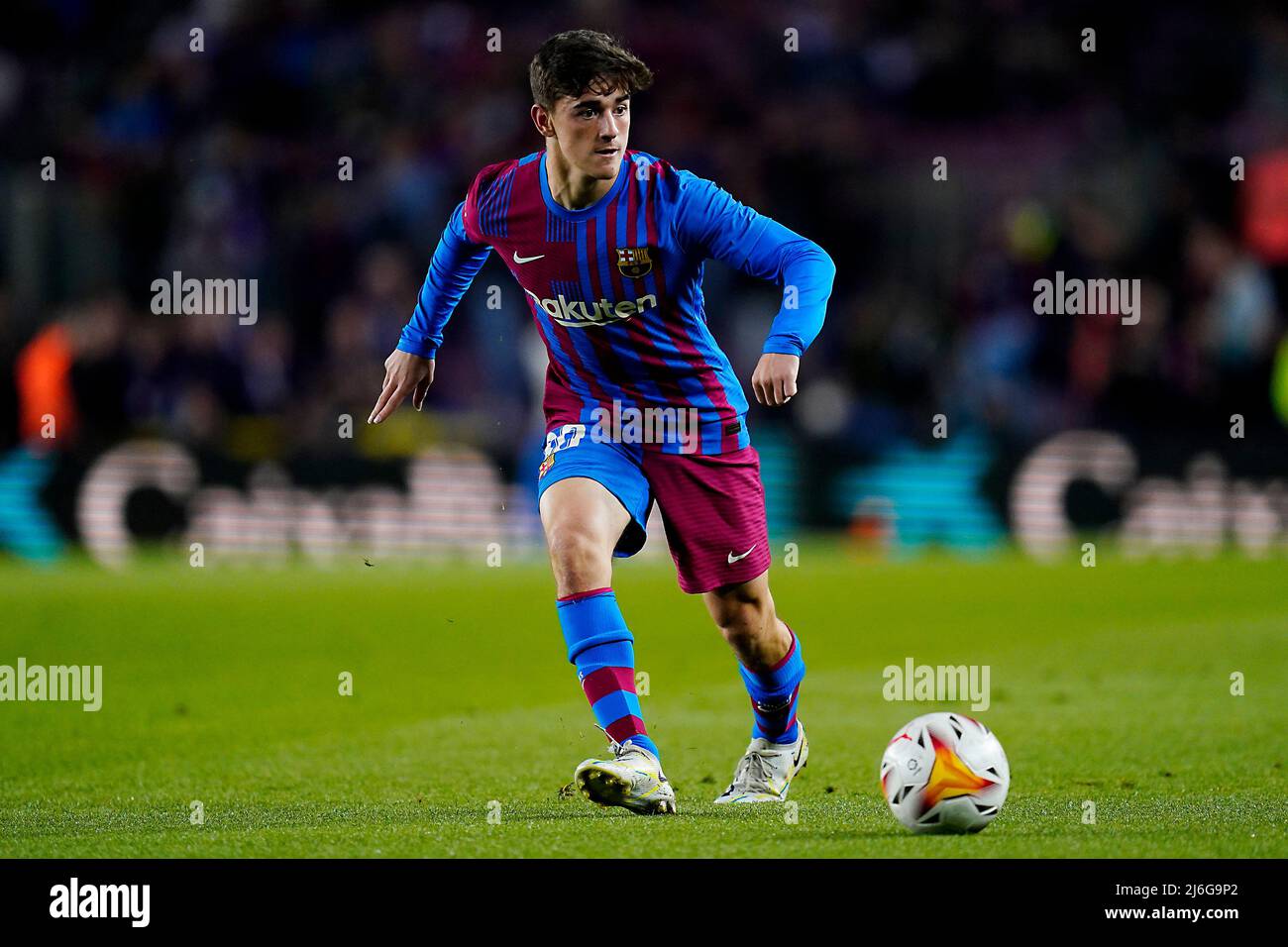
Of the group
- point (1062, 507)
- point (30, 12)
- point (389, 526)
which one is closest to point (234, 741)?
point (389, 526)

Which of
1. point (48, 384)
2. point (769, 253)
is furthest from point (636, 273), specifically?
point (48, 384)

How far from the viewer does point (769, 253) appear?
580 cm

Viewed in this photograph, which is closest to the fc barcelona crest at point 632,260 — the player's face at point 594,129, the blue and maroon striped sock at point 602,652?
the player's face at point 594,129

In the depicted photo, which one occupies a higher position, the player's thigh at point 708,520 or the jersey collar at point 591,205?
the jersey collar at point 591,205

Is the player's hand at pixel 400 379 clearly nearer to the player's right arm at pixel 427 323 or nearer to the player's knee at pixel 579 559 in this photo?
the player's right arm at pixel 427 323

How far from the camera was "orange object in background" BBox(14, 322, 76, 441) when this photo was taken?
17000mm

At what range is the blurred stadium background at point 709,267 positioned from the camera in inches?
637

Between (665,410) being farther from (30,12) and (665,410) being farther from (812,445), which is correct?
(30,12)

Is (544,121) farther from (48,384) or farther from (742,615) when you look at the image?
(48,384)

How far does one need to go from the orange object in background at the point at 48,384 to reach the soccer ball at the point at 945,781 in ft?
42.7

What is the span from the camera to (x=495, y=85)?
67.3 ft

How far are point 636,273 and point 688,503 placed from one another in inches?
29.1

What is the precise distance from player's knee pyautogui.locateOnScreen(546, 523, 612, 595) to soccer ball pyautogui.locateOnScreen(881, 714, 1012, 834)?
1006mm

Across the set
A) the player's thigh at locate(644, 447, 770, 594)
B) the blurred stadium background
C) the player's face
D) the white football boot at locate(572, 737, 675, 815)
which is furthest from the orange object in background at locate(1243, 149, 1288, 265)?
the white football boot at locate(572, 737, 675, 815)
